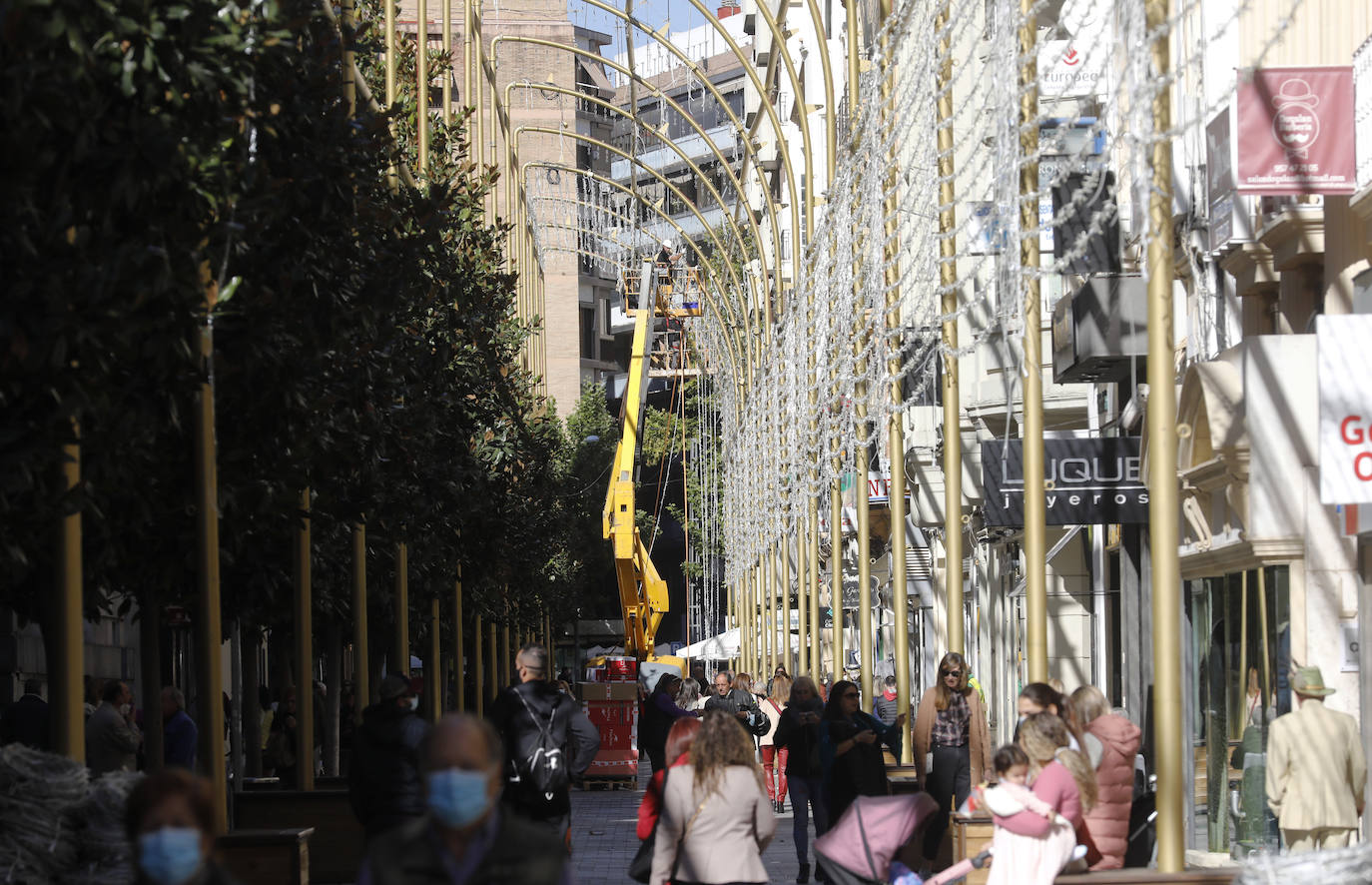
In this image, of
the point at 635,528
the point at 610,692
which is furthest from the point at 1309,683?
the point at 635,528

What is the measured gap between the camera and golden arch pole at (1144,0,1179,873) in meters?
10.5

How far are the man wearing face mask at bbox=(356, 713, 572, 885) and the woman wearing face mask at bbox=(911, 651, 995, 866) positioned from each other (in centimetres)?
1106

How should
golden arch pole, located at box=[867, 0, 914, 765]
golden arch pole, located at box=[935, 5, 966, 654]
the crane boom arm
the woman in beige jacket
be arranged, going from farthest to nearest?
the crane boom arm → golden arch pole, located at box=[867, 0, 914, 765] → golden arch pole, located at box=[935, 5, 966, 654] → the woman in beige jacket

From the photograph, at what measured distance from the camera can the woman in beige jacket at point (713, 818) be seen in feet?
34.0

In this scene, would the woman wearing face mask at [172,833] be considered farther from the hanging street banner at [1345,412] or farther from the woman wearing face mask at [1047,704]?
the hanging street banner at [1345,412]

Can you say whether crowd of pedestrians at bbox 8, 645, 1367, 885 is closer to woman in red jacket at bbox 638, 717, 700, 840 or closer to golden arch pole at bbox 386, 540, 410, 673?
woman in red jacket at bbox 638, 717, 700, 840

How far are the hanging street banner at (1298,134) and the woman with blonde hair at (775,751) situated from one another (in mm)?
11414

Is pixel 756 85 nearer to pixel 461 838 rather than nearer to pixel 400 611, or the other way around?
pixel 400 611

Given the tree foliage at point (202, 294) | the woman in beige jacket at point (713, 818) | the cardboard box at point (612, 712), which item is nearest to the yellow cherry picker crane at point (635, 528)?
the cardboard box at point (612, 712)

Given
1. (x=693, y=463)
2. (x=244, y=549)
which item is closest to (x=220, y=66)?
(x=244, y=549)

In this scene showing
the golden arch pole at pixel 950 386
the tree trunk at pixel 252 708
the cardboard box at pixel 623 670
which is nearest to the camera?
the golden arch pole at pixel 950 386

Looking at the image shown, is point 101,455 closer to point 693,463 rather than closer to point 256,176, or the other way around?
point 256,176

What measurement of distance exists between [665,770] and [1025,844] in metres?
1.73

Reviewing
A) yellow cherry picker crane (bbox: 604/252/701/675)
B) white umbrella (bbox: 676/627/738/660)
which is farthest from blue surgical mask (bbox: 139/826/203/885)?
white umbrella (bbox: 676/627/738/660)
